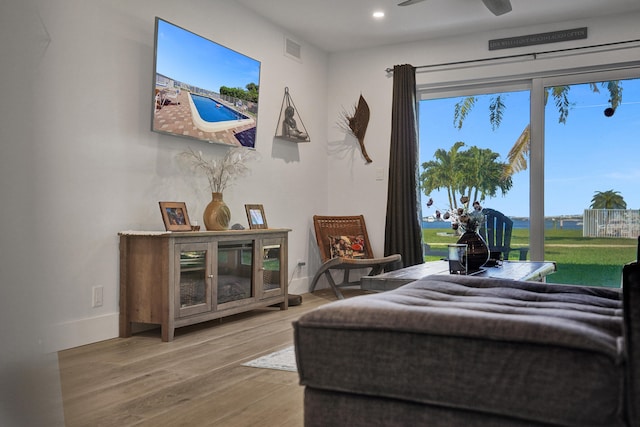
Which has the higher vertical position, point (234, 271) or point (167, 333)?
point (234, 271)

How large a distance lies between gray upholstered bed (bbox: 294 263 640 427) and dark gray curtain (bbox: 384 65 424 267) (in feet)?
12.9

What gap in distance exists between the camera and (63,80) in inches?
121

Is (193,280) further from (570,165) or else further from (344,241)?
(570,165)

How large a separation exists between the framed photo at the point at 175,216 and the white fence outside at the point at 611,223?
3.54 meters

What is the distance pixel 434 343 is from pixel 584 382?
0.30m

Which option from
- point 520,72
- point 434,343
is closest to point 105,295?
point 434,343

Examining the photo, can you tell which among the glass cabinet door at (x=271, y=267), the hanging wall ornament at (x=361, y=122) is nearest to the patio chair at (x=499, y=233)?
the hanging wall ornament at (x=361, y=122)

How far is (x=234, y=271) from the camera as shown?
3.86 m

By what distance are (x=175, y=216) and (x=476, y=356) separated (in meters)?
2.81

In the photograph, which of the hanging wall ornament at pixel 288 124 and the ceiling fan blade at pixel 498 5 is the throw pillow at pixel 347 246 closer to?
the hanging wall ornament at pixel 288 124

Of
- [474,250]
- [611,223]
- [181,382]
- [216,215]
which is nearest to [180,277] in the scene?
[216,215]

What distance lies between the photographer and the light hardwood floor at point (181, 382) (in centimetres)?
200

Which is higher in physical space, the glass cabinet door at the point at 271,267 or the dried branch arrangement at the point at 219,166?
the dried branch arrangement at the point at 219,166

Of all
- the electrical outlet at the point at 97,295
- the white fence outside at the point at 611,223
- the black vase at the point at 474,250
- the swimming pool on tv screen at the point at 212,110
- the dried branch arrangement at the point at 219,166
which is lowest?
the electrical outlet at the point at 97,295
